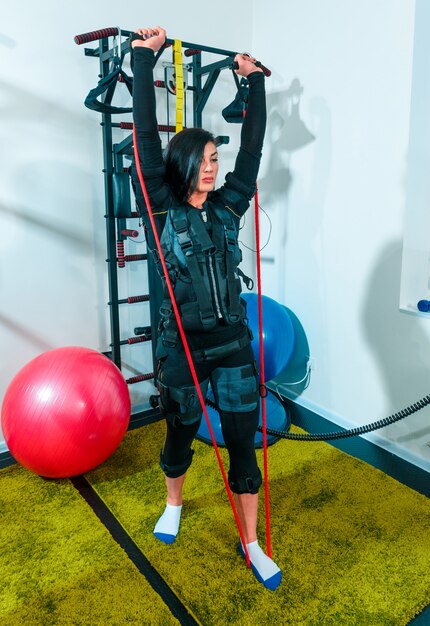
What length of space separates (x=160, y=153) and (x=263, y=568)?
1.47 meters

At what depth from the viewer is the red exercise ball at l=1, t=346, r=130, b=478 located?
7.29 feet

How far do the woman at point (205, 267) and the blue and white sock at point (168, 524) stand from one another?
33cm

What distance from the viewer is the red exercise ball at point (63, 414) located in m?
2.22

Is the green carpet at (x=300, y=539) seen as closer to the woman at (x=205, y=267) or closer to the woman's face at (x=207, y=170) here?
the woman at (x=205, y=267)

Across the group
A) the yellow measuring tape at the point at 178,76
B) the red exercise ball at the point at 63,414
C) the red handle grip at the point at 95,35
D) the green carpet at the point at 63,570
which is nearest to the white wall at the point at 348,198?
the yellow measuring tape at the point at 178,76

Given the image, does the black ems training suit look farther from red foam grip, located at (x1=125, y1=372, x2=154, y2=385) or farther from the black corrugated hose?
red foam grip, located at (x1=125, y1=372, x2=154, y2=385)

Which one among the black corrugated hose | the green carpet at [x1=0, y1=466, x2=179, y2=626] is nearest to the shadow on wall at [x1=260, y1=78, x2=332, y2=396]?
the black corrugated hose

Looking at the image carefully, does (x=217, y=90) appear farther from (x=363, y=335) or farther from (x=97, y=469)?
(x=97, y=469)

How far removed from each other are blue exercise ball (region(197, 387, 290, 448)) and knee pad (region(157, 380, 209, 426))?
81 cm

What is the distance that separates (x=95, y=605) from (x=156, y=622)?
0.23 metres

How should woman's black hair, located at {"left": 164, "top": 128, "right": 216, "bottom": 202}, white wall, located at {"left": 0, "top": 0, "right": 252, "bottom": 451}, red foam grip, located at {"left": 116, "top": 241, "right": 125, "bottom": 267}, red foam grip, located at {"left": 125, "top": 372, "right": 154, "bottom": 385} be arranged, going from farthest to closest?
red foam grip, located at {"left": 125, "top": 372, "right": 154, "bottom": 385} → red foam grip, located at {"left": 116, "top": 241, "right": 125, "bottom": 267} → white wall, located at {"left": 0, "top": 0, "right": 252, "bottom": 451} → woman's black hair, located at {"left": 164, "top": 128, "right": 216, "bottom": 202}

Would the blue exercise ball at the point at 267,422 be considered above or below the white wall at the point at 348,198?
below

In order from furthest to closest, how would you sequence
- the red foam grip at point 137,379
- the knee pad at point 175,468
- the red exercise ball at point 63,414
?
the red foam grip at point 137,379 → the red exercise ball at point 63,414 → the knee pad at point 175,468

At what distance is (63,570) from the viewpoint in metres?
1.91
